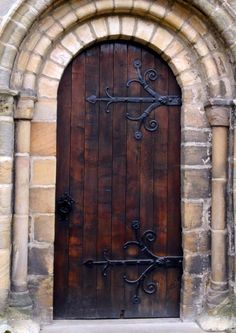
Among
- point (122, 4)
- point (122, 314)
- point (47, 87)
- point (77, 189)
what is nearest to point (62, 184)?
point (77, 189)

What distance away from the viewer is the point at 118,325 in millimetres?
4395

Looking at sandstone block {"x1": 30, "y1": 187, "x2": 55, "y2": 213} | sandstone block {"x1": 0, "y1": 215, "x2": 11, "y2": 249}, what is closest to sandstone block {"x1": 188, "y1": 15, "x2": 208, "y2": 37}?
sandstone block {"x1": 30, "y1": 187, "x2": 55, "y2": 213}

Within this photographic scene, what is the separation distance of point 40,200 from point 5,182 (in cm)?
42

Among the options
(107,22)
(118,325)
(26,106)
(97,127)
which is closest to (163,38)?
(107,22)

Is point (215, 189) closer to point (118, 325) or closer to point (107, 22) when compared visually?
point (118, 325)

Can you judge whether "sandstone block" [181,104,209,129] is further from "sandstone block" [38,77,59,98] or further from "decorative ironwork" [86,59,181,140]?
"sandstone block" [38,77,59,98]

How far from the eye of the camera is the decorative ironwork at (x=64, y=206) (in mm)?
4453

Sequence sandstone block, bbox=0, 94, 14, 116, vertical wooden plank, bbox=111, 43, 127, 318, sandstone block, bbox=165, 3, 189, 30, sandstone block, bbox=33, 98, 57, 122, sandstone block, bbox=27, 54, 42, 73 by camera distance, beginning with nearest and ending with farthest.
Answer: sandstone block, bbox=0, 94, 14, 116, sandstone block, bbox=27, 54, 42, 73, sandstone block, bbox=33, 98, 57, 122, sandstone block, bbox=165, 3, 189, 30, vertical wooden plank, bbox=111, 43, 127, 318

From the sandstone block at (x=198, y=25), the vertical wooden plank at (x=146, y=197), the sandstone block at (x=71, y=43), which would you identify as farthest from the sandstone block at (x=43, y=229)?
the sandstone block at (x=198, y=25)

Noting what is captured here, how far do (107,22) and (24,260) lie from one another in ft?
7.07

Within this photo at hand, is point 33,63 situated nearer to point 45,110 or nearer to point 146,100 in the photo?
point 45,110

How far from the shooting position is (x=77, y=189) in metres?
4.48

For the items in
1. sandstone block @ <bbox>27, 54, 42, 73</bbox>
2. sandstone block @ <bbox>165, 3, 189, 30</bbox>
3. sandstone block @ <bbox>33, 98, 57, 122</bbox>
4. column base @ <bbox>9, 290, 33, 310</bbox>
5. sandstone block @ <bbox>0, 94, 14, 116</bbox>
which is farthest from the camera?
sandstone block @ <bbox>165, 3, 189, 30</bbox>

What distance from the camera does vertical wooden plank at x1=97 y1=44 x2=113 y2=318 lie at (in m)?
4.51
